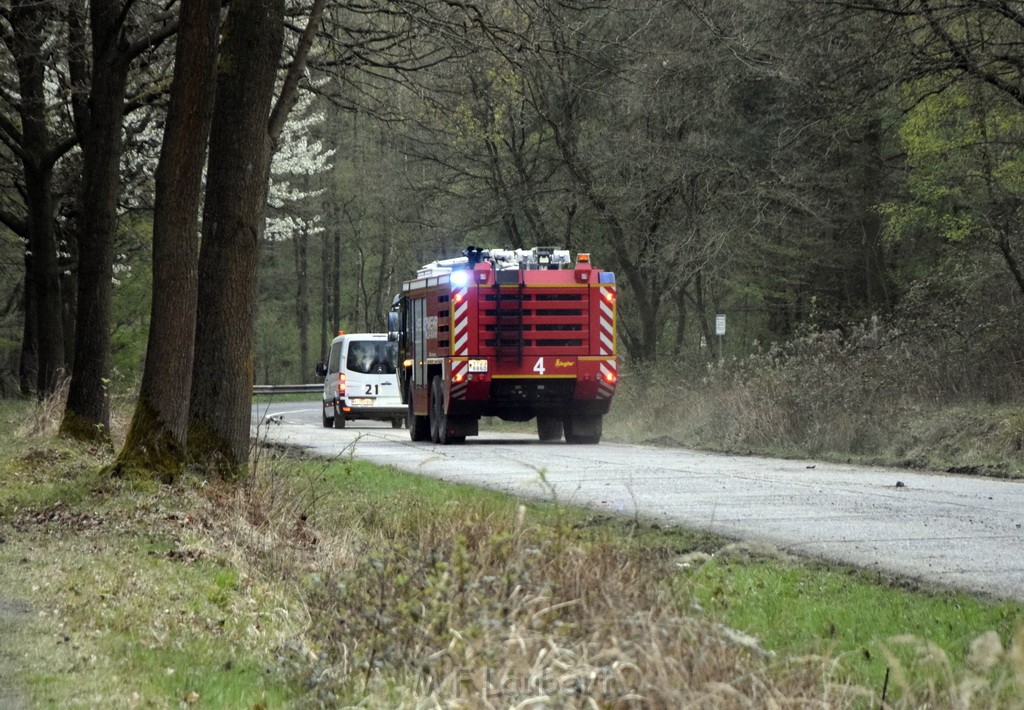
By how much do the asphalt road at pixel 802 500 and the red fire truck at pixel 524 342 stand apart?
238 centimetres

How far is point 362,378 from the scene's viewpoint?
36.7m

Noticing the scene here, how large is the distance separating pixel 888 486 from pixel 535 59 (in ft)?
18.0

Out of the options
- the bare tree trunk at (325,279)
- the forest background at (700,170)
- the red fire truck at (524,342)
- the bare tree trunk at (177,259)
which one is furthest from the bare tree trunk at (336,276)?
the bare tree trunk at (177,259)

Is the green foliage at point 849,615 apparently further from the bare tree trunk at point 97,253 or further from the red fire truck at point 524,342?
the red fire truck at point 524,342

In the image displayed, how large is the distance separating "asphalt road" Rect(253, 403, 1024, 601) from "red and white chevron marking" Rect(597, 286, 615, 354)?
2.87 m

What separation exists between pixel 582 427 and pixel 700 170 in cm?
936

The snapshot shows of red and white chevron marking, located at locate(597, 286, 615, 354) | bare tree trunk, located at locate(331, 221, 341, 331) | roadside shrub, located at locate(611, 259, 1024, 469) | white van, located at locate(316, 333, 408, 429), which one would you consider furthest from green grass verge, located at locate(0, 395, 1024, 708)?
bare tree trunk, located at locate(331, 221, 341, 331)

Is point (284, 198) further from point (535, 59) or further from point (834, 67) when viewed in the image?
point (535, 59)

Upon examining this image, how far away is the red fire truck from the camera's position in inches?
967

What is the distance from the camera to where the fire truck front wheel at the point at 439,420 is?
25.1m

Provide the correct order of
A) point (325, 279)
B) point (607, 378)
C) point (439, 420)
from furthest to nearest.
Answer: point (325, 279), point (439, 420), point (607, 378)

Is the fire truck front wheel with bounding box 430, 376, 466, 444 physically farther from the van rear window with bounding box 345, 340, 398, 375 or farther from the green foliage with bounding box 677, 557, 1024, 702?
the green foliage with bounding box 677, 557, 1024, 702

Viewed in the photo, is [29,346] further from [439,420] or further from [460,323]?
[460,323]

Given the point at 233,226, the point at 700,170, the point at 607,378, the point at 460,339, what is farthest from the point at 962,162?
the point at 233,226
